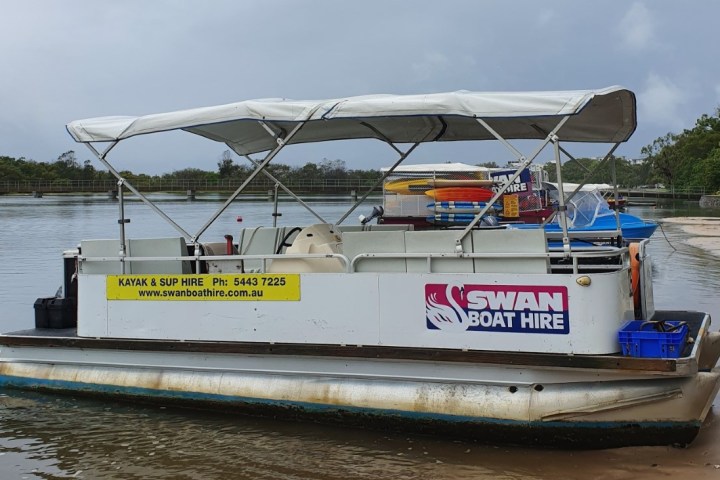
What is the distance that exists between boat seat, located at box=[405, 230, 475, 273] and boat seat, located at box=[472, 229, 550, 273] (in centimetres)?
8

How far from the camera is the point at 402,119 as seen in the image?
25.7 ft

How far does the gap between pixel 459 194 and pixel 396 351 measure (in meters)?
9.82

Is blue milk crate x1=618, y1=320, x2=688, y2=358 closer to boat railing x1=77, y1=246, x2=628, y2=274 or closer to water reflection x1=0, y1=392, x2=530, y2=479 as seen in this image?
boat railing x1=77, y1=246, x2=628, y2=274

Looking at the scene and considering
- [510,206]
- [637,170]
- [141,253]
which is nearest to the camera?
[141,253]

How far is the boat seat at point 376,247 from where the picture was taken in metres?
6.45

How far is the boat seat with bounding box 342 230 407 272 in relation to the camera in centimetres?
645

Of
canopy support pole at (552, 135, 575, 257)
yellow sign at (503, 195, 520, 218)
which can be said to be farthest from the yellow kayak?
canopy support pole at (552, 135, 575, 257)

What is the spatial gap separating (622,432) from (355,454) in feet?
7.10

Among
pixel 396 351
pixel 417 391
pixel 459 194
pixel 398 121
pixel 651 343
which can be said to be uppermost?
pixel 398 121

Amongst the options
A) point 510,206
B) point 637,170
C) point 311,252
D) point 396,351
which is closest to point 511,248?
point 396,351

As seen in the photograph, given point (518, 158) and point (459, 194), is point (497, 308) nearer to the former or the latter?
point (518, 158)

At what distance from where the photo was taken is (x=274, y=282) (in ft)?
22.0

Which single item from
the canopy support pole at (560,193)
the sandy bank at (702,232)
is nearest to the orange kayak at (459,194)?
the canopy support pole at (560,193)

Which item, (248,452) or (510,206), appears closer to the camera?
(248,452)
